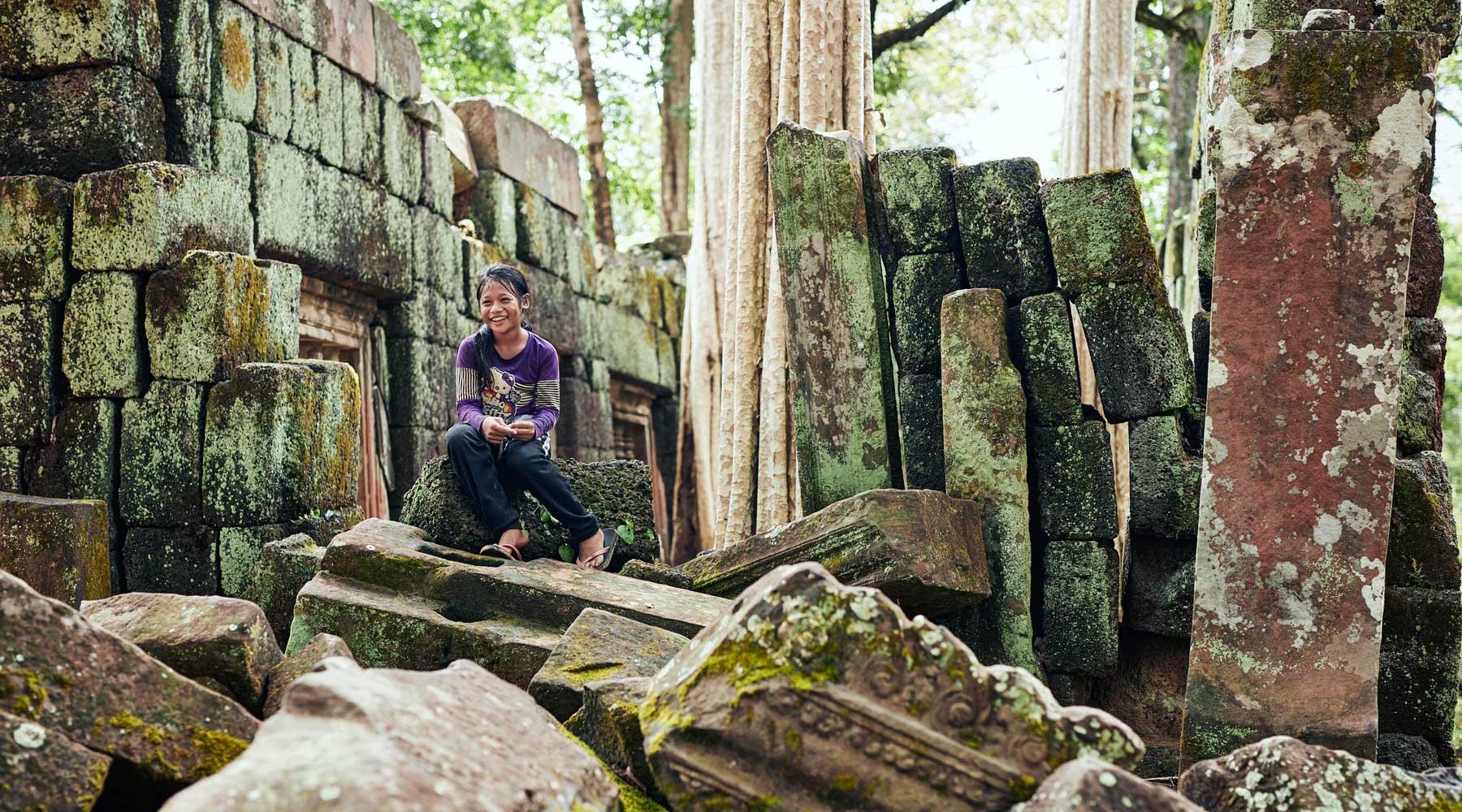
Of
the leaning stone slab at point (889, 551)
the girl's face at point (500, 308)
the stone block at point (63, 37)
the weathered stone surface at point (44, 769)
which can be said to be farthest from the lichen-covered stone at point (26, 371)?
the weathered stone surface at point (44, 769)

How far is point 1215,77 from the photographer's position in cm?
459

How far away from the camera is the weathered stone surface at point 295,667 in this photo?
12.3ft

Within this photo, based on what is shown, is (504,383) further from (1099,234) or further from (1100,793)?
(1100,793)

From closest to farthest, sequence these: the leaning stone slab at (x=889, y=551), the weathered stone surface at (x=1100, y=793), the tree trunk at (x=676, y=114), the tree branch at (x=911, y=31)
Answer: the weathered stone surface at (x=1100, y=793) → the leaning stone slab at (x=889, y=551) → the tree branch at (x=911, y=31) → the tree trunk at (x=676, y=114)

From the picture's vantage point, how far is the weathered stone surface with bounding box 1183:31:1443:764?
14.3 feet

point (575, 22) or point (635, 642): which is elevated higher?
point (575, 22)

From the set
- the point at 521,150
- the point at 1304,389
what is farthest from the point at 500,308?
the point at 521,150

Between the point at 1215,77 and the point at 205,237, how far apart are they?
4786mm

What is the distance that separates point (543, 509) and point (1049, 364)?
2138 mm

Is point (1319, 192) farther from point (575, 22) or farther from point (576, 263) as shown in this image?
point (575, 22)

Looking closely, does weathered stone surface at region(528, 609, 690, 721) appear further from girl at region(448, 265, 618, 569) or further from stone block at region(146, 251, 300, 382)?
stone block at region(146, 251, 300, 382)

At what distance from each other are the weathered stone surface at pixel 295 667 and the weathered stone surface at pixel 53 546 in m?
2.68

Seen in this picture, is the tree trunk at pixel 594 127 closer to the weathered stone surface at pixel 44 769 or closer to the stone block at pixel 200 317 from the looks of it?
the stone block at pixel 200 317

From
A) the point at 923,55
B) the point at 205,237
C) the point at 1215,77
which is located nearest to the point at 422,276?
the point at 205,237
